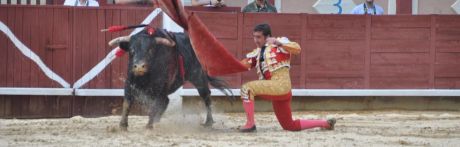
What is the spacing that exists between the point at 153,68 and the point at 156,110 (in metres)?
0.33

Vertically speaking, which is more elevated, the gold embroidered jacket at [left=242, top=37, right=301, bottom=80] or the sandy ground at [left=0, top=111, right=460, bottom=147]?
the gold embroidered jacket at [left=242, top=37, right=301, bottom=80]

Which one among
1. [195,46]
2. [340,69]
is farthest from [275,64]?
[340,69]

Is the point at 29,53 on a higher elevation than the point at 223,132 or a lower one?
higher

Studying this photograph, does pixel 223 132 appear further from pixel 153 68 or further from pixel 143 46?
pixel 143 46

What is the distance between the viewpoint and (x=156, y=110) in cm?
937

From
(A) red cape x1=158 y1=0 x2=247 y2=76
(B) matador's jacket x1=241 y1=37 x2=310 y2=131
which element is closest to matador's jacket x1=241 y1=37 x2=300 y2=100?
(B) matador's jacket x1=241 y1=37 x2=310 y2=131

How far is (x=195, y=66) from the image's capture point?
9.97 meters

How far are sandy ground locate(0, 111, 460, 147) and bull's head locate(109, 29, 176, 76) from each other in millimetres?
507

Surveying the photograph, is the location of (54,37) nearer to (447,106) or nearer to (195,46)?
(195,46)

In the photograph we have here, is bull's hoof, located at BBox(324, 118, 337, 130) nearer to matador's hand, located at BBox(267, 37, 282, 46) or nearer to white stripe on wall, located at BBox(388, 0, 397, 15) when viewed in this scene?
matador's hand, located at BBox(267, 37, 282, 46)

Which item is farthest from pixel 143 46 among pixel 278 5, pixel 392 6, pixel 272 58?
pixel 392 6

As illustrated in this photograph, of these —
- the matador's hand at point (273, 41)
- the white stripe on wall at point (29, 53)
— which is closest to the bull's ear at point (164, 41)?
the matador's hand at point (273, 41)

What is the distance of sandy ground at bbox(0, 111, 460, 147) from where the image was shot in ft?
27.3

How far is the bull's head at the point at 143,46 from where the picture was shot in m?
9.15
